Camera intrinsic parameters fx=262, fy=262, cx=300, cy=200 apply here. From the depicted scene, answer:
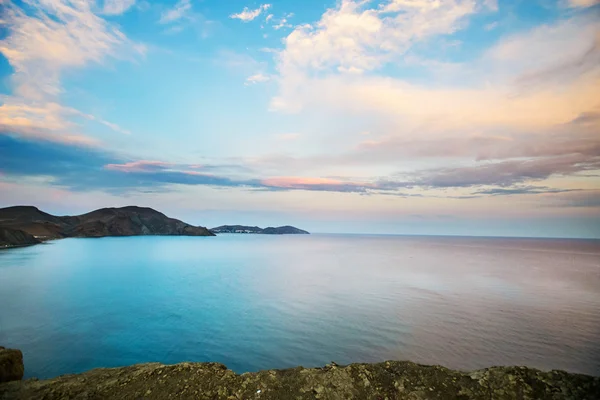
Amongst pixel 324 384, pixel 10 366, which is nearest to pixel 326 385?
pixel 324 384

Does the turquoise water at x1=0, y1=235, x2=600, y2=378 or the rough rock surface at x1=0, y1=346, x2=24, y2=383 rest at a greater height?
the rough rock surface at x1=0, y1=346, x2=24, y2=383

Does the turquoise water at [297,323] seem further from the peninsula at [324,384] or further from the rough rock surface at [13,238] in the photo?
the rough rock surface at [13,238]

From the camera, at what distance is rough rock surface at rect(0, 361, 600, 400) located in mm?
6004

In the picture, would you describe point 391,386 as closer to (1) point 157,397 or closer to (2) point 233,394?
(2) point 233,394

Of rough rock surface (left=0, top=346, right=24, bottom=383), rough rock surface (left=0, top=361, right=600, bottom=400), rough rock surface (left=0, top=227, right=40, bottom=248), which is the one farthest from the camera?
rough rock surface (left=0, top=227, right=40, bottom=248)

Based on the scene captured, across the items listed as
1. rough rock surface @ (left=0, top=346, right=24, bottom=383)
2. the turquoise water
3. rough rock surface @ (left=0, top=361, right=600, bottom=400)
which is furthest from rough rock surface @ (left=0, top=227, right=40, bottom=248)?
rough rock surface @ (left=0, top=361, right=600, bottom=400)

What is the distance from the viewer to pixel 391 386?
6324 mm

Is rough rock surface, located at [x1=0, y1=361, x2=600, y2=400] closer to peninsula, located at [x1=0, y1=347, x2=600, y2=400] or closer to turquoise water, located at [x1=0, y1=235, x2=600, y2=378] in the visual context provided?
peninsula, located at [x1=0, y1=347, x2=600, y2=400]

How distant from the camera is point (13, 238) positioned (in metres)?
95.9

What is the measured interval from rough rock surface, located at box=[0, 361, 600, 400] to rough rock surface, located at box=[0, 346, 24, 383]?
1449 millimetres

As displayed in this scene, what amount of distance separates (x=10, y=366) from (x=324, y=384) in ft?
31.7

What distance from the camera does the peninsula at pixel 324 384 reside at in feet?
19.7

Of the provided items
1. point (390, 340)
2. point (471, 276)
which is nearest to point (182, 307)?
point (390, 340)

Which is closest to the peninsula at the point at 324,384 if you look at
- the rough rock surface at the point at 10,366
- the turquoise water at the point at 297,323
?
the rough rock surface at the point at 10,366
